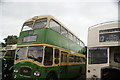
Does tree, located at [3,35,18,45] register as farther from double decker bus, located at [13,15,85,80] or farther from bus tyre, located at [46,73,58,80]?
bus tyre, located at [46,73,58,80]

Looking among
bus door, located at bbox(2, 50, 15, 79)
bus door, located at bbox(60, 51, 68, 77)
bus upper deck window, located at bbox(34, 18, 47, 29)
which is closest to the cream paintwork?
bus upper deck window, located at bbox(34, 18, 47, 29)

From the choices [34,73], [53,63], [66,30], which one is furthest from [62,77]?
[66,30]

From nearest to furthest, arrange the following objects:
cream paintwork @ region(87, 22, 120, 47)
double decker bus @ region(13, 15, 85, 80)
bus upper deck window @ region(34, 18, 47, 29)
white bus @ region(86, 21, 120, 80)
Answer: white bus @ region(86, 21, 120, 80)
cream paintwork @ region(87, 22, 120, 47)
double decker bus @ region(13, 15, 85, 80)
bus upper deck window @ region(34, 18, 47, 29)

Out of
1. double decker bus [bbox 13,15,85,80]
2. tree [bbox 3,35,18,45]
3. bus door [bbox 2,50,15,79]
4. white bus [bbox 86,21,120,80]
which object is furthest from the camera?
tree [bbox 3,35,18,45]

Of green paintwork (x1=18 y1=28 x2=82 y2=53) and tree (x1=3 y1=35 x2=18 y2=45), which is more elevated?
tree (x1=3 y1=35 x2=18 y2=45)

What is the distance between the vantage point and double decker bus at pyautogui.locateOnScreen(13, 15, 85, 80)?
7.71 meters

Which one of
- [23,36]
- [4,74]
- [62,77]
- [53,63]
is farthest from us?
[4,74]

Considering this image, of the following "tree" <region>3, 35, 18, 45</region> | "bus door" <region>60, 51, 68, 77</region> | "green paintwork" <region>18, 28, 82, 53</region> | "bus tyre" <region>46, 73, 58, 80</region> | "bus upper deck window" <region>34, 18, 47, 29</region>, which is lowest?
"bus tyre" <region>46, 73, 58, 80</region>

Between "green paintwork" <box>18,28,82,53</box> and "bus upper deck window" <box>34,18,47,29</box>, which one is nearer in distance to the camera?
"green paintwork" <box>18,28,82,53</box>

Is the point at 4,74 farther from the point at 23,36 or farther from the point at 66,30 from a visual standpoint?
the point at 66,30

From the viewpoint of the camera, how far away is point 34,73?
766 cm

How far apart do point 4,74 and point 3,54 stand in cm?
159

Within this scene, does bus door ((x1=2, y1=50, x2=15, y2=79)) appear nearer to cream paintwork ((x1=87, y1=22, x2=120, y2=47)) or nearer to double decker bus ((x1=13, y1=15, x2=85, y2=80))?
double decker bus ((x1=13, y1=15, x2=85, y2=80))

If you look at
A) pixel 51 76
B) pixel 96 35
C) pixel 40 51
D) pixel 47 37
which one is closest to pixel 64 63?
pixel 51 76
